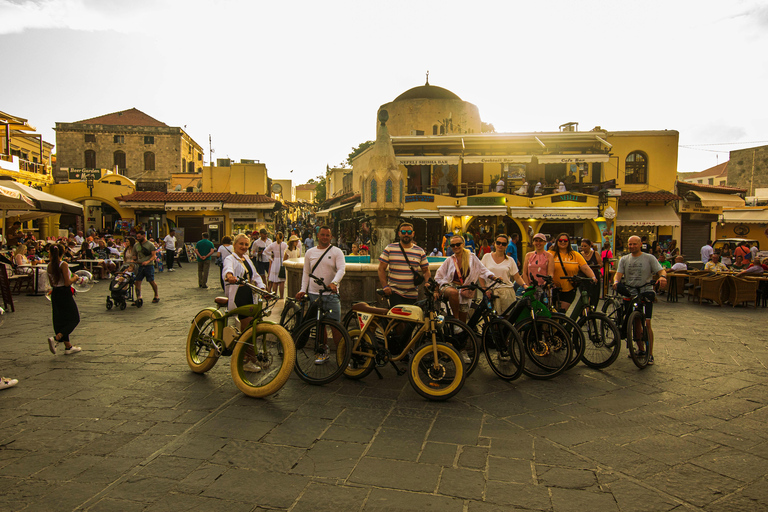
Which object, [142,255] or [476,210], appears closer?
[142,255]

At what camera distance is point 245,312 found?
193 inches

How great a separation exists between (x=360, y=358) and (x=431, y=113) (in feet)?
93.1

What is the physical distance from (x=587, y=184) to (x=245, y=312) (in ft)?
73.1

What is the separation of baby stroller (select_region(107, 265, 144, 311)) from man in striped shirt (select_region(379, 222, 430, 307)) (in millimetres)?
6847

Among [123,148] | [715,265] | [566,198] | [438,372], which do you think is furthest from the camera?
[123,148]

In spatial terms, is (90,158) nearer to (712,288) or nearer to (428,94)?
(428,94)

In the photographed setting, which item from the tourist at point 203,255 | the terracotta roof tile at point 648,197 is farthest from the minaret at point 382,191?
the terracotta roof tile at point 648,197

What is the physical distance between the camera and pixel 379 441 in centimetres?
371

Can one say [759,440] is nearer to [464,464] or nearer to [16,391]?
[464,464]

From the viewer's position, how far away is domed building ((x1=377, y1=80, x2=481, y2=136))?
31281 millimetres

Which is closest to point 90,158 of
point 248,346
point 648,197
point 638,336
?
point 648,197

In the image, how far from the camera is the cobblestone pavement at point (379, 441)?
2.93m

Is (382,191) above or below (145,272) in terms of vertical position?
above

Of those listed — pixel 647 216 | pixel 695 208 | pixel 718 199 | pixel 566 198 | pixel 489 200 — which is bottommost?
pixel 647 216
